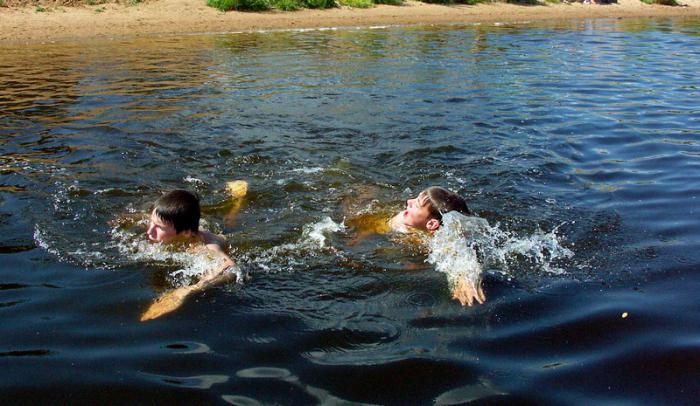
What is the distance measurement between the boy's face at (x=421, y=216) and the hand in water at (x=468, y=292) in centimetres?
114

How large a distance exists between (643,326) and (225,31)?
2000 cm

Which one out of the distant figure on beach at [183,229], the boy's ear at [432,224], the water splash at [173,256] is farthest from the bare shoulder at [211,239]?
the boy's ear at [432,224]

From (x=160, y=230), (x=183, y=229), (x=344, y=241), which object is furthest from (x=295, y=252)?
(x=160, y=230)

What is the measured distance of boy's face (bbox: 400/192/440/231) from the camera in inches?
215

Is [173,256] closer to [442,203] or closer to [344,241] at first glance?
[344,241]

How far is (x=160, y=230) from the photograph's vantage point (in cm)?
491

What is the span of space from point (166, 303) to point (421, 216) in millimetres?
2438

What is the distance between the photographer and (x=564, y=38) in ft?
71.4

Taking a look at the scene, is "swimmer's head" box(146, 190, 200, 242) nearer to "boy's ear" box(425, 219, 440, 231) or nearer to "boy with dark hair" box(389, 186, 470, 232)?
"boy with dark hair" box(389, 186, 470, 232)

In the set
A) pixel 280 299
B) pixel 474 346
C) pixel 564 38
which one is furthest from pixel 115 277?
pixel 564 38

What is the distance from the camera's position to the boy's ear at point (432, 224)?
5430 mm

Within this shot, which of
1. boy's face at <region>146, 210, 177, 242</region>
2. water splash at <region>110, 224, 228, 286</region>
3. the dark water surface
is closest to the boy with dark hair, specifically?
the dark water surface

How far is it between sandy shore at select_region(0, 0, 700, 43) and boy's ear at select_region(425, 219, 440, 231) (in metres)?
17.1

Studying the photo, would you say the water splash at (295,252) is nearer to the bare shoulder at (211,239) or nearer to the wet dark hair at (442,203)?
the bare shoulder at (211,239)
